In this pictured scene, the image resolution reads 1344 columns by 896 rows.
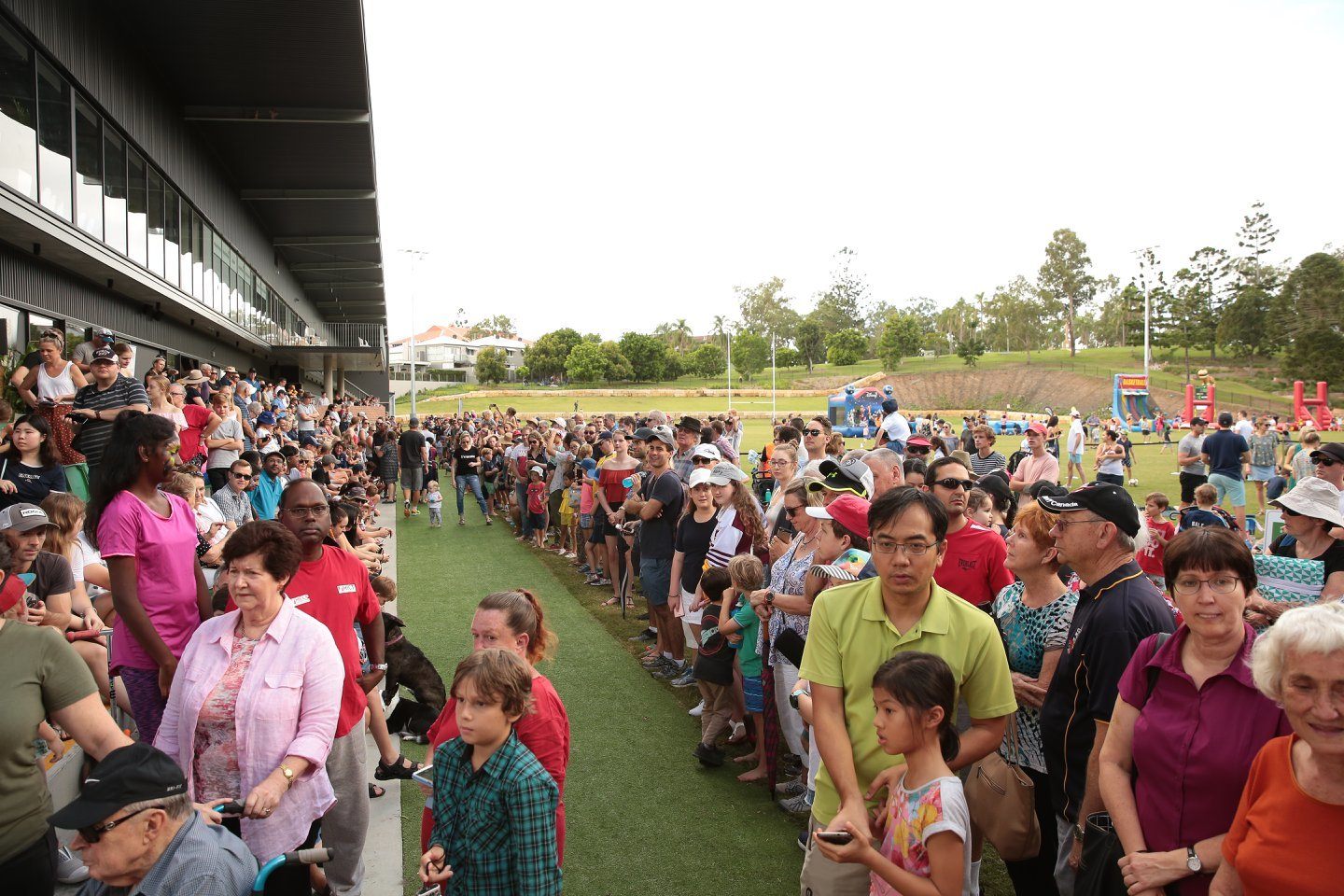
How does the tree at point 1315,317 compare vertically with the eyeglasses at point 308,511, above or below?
above

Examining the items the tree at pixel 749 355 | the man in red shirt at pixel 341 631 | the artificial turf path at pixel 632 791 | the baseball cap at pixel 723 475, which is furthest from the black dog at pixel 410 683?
the tree at pixel 749 355

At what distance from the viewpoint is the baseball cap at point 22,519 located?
15.7ft

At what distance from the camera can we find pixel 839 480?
4621 mm

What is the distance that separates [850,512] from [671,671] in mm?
3957

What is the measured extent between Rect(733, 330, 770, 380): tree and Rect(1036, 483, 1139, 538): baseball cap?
9556 cm

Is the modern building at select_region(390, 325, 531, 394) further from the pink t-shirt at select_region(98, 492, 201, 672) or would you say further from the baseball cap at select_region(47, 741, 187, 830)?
the baseball cap at select_region(47, 741, 187, 830)

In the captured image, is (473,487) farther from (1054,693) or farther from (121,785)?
(121,785)

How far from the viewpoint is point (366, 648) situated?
15.5ft

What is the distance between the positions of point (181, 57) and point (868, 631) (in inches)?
626

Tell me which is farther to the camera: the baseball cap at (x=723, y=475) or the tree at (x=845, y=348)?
the tree at (x=845, y=348)

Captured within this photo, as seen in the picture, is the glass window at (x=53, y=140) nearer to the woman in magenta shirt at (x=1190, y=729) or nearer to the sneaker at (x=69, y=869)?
the sneaker at (x=69, y=869)

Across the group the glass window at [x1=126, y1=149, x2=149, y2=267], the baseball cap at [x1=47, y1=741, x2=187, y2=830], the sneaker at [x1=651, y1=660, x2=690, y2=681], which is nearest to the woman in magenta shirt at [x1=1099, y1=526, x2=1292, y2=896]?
the baseball cap at [x1=47, y1=741, x2=187, y2=830]

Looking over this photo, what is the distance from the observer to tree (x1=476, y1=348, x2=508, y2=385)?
318 ft

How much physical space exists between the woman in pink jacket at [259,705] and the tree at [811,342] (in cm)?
10089
